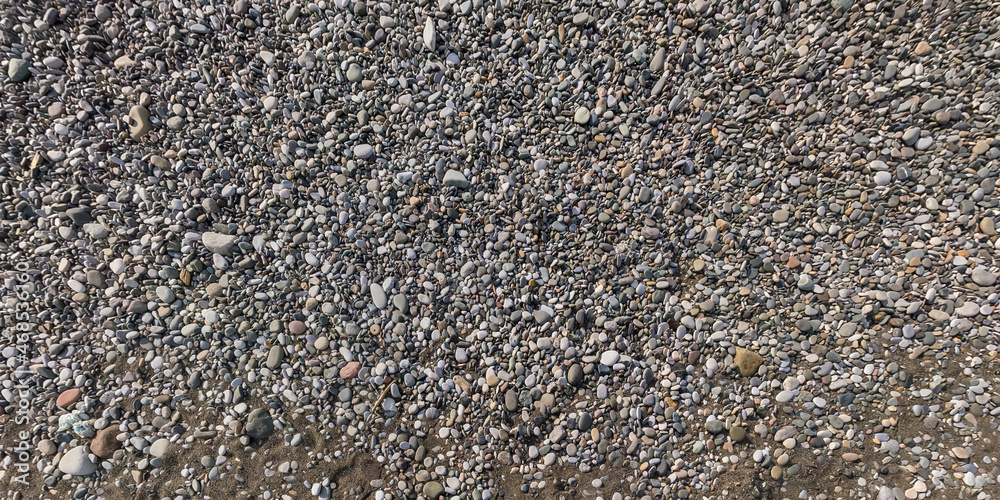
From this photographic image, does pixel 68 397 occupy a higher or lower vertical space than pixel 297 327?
lower

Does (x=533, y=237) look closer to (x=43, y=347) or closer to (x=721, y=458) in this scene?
(x=721, y=458)

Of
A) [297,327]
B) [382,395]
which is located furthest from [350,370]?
[297,327]

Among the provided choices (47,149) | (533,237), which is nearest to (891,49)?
(533,237)

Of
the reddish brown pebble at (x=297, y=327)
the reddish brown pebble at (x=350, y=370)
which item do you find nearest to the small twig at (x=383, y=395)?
the reddish brown pebble at (x=350, y=370)

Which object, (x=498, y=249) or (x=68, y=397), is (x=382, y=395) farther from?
(x=68, y=397)

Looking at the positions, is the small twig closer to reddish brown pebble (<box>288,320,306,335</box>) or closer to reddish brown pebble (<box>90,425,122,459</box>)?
reddish brown pebble (<box>288,320,306,335</box>)

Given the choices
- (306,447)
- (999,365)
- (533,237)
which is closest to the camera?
(999,365)
